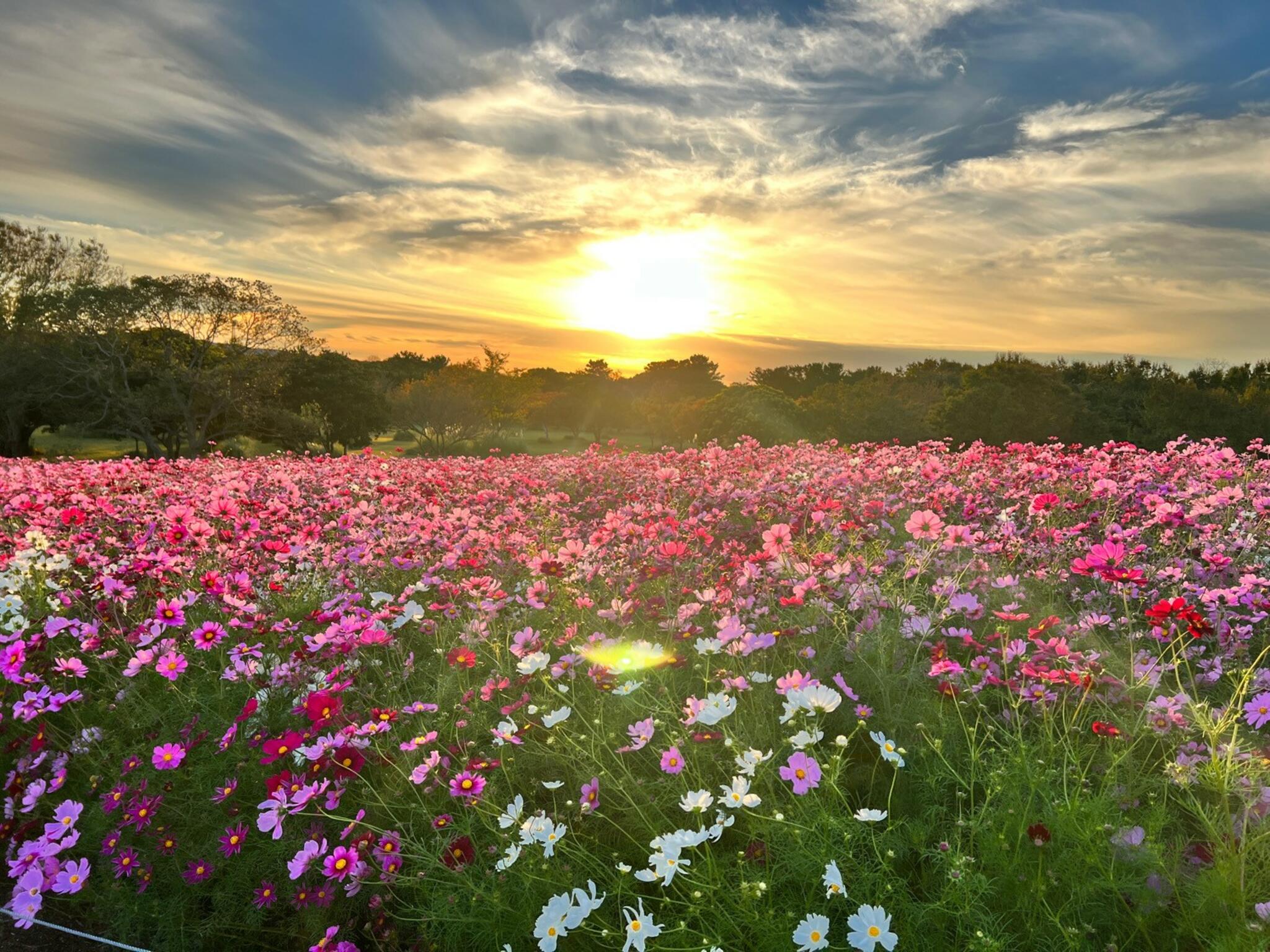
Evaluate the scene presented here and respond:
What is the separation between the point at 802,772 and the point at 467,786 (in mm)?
1188

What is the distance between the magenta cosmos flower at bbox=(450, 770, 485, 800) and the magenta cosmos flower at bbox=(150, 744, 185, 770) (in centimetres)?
136

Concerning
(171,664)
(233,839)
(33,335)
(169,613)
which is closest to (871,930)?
(233,839)

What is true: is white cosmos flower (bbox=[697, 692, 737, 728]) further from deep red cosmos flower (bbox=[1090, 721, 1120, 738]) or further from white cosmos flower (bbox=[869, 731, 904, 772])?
deep red cosmos flower (bbox=[1090, 721, 1120, 738])

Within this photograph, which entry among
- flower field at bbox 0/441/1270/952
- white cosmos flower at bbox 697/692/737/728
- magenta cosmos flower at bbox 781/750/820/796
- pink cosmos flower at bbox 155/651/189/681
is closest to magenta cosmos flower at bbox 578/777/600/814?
flower field at bbox 0/441/1270/952

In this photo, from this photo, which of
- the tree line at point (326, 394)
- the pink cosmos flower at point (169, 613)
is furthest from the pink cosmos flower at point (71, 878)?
the tree line at point (326, 394)

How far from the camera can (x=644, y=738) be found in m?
2.82

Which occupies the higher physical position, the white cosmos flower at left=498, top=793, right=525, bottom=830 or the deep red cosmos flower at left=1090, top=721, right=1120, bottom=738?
the deep red cosmos flower at left=1090, top=721, right=1120, bottom=738

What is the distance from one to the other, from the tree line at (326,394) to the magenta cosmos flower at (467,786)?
19.9 metres

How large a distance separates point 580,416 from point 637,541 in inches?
2097

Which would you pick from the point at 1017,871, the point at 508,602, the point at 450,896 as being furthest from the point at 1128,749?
the point at 508,602

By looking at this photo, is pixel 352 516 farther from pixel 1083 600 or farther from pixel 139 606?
pixel 1083 600

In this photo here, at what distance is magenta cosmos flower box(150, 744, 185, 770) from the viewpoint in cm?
320

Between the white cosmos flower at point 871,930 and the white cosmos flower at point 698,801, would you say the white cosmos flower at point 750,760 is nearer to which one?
the white cosmos flower at point 698,801

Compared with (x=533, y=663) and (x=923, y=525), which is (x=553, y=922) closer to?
(x=533, y=663)
